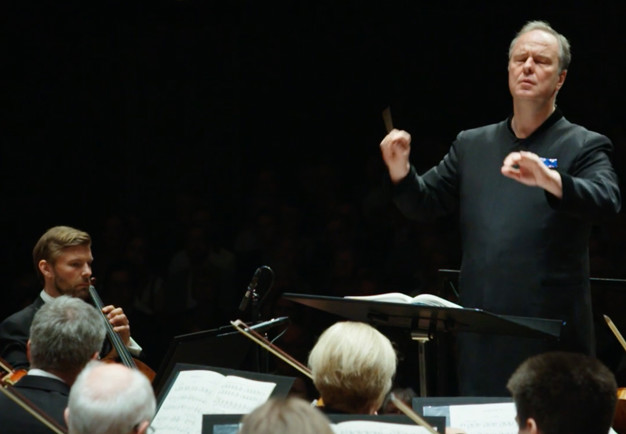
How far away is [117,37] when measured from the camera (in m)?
7.50

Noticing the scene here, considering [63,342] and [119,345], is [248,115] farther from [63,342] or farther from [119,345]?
[63,342]

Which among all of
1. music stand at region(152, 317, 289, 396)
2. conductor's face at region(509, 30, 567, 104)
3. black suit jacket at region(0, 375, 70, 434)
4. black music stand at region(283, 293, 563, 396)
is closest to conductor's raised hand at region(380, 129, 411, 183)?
conductor's face at region(509, 30, 567, 104)

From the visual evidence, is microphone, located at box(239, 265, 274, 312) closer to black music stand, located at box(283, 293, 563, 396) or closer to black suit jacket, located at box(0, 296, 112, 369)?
black music stand, located at box(283, 293, 563, 396)

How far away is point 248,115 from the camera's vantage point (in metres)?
7.39

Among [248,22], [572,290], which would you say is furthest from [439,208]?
[248,22]

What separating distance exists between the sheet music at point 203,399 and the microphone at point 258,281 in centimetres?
78

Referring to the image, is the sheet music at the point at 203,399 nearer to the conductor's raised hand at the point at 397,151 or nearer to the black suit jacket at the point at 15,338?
the conductor's raised hand at the point at 397,151

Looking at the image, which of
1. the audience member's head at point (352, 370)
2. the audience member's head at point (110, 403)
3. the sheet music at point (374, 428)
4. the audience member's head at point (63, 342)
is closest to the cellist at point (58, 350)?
the audience member's head at point (63, 342)

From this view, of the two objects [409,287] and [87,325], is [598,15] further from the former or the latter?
[87,325]

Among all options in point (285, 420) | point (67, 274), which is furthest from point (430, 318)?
point (67, 274)

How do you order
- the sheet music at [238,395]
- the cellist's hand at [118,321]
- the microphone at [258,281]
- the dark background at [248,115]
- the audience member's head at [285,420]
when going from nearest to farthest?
the audience member's head at [285,420], the sheet music at [238,395], the microphone at [258,281], the cellist's hand at [118,321], the dark background at [248,115]

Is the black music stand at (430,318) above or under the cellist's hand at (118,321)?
above

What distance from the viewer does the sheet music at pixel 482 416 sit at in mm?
2904

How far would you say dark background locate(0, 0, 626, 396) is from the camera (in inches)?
247
